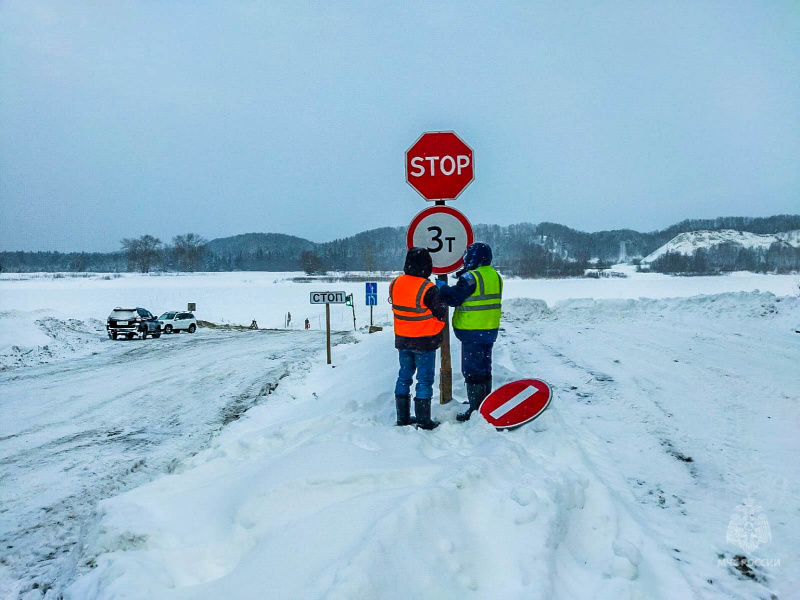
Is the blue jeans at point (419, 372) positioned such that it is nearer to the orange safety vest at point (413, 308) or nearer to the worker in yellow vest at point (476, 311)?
the orange safety vest at point (413, 308)

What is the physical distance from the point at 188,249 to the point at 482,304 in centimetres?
12455

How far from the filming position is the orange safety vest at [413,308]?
16.1 feet

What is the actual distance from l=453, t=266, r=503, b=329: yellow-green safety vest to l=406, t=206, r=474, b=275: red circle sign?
1.29 feet

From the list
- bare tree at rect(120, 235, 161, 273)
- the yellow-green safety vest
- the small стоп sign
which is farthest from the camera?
bare tree at rect(120, 235, 161, 273)

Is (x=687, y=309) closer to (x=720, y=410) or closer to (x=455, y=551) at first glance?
(x=720, y=410)

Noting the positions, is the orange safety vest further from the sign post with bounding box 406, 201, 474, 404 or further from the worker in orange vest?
the sign post with bounding box 406, 201, 474, 404

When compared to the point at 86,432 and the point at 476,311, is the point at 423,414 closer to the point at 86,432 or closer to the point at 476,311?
the point at 476,311

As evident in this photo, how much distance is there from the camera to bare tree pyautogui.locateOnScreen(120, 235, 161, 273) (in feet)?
340

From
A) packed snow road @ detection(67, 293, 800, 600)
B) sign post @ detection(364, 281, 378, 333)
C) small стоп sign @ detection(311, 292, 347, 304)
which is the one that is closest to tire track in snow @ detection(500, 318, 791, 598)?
packed snow road @ detection(67, 293, 800, 600)

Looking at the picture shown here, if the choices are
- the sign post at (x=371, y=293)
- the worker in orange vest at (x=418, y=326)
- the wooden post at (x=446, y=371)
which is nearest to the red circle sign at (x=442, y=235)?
the worker in orange vest at (x=418, y=326)

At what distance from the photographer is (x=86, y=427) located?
7.21m

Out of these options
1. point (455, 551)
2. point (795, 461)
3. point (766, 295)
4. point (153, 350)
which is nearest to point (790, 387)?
point (795, 461)

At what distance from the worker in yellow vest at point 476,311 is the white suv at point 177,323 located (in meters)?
27.8

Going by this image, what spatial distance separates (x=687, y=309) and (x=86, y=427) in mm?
22153
